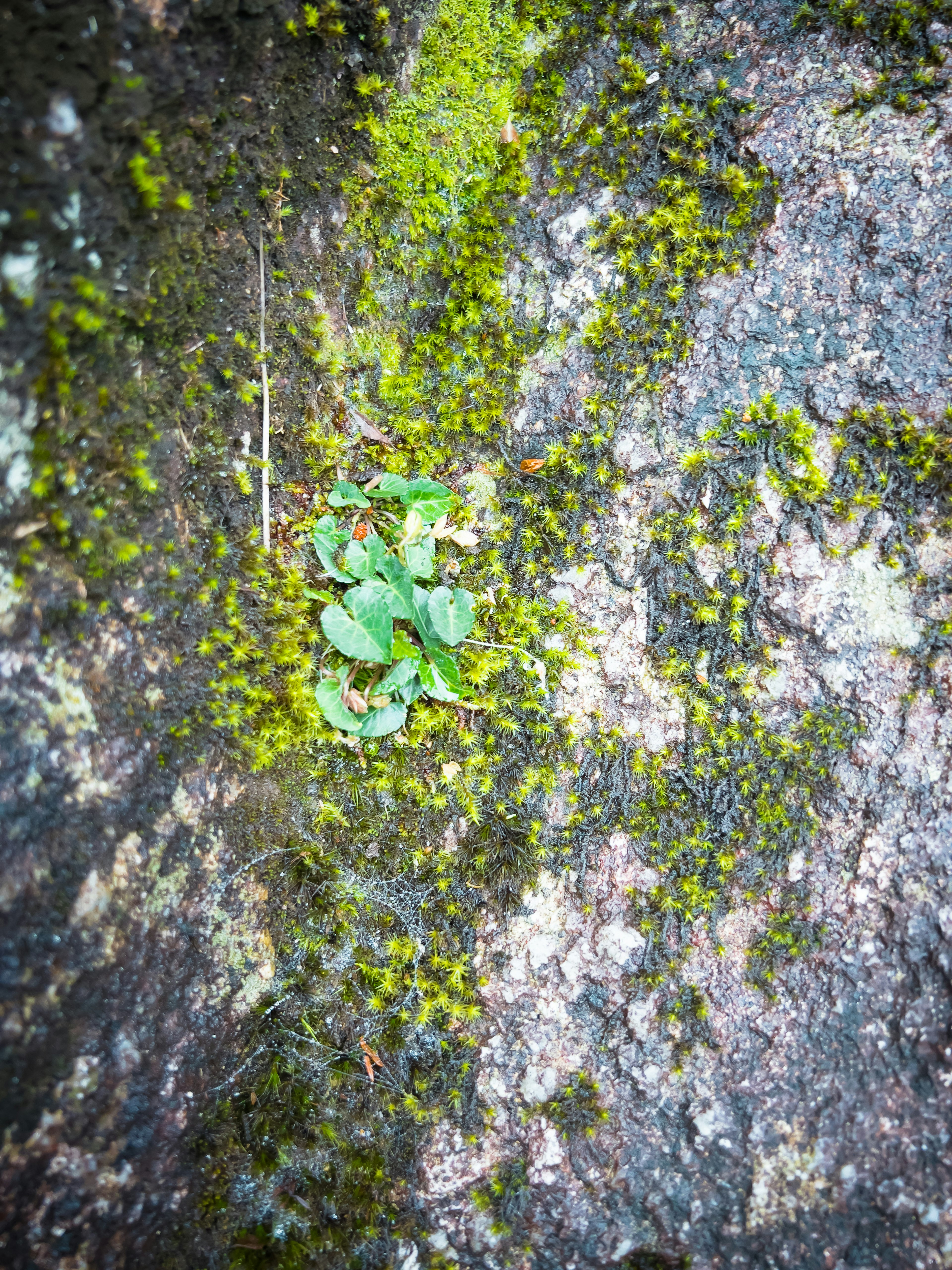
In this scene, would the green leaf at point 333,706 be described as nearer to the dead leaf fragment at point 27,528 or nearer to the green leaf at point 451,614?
the green leaf at point 451,614

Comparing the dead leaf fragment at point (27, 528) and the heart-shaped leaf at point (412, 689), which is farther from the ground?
the dead leaf fragment at point (27, 528)

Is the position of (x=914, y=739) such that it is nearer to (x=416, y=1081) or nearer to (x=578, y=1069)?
(x=578, y=1069)

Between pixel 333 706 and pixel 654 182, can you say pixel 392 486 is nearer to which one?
pixel 333 706

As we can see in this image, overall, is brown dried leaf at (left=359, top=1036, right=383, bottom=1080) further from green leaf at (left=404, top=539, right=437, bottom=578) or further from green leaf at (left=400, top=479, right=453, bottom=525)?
green leaf at (left=400, top=479, right=453, bottom=525)

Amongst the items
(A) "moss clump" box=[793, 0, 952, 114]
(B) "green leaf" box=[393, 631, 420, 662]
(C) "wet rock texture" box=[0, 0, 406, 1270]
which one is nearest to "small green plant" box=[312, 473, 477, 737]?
(B) "green leaf" box=[393, 631, 420, 662]

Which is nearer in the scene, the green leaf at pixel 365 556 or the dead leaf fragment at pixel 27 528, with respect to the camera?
the dead leaf fragment at pixel 27 528

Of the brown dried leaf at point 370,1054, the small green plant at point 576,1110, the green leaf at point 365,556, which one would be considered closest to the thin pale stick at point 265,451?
the green leaf at point 365,556

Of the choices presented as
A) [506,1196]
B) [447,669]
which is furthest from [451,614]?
[506,1196]
